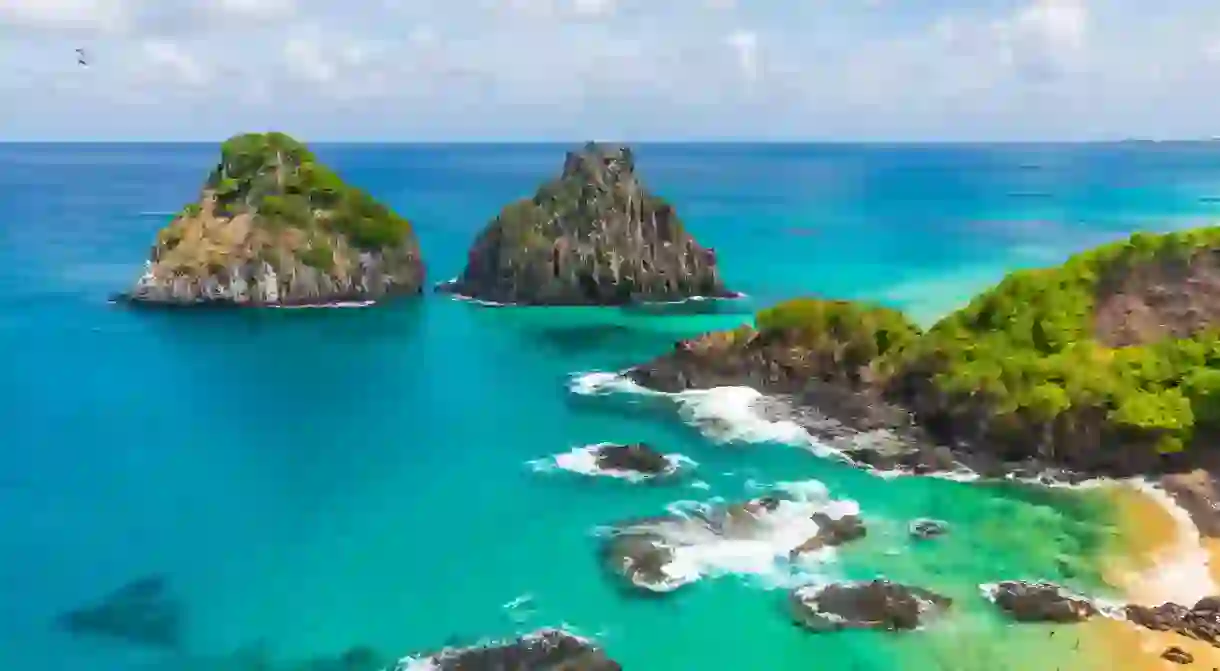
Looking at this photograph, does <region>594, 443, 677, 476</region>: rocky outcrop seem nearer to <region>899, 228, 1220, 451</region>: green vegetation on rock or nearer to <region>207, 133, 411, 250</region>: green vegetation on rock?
<region>899, 228, 1220, 451</region>: green vegetation on rock

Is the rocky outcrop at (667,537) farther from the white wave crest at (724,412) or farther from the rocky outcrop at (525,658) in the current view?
the white wave crest at (724,412)

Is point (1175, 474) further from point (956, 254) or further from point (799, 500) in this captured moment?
point (956, 254)

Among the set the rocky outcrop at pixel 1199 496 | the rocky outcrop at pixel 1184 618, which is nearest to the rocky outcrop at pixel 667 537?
the rocky outcrop at pixel 1184 618

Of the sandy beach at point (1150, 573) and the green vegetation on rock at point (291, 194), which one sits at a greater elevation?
the green vegetation on rock at point (291, 194)

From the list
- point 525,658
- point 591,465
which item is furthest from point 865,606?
point 591,465

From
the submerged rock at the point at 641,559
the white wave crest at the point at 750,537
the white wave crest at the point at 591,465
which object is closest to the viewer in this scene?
the submerged rock at the point at 641,559

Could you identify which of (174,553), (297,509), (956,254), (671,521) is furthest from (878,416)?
(956,254)
